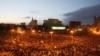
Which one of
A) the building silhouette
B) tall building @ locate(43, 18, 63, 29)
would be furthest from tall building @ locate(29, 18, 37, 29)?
tall building @ locate(43, 18, 63, 29)

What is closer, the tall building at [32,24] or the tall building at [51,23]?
the tall building at [51,23]

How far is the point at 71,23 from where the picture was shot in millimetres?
126812

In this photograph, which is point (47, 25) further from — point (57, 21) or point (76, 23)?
point (76, 23)

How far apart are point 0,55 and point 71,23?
9798 centimetres

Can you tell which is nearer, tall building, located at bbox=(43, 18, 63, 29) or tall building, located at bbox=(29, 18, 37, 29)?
tall building, located at bbox=(43, 18, 63, 29)

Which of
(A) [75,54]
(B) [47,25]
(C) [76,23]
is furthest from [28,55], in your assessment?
(C) [76,23]

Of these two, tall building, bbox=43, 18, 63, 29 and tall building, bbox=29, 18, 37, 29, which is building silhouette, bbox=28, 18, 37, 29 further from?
tall building, bbox=43, 18, 63, 29

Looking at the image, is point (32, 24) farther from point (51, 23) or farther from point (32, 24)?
point (51, 23)

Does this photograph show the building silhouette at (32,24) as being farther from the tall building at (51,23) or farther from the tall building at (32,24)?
the tall building at (51,23)

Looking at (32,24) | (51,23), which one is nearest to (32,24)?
(32,24)

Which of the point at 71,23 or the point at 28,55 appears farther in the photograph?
the point at 71,23

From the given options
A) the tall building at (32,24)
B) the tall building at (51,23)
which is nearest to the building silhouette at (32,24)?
the tall building at (32,24)

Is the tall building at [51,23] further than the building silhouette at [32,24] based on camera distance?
No

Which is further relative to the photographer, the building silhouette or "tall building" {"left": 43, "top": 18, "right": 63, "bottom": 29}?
the building silhouette
